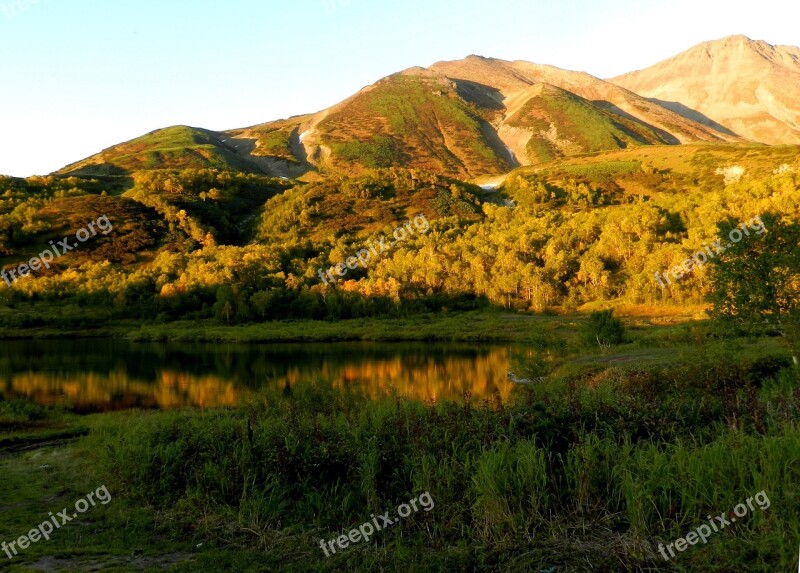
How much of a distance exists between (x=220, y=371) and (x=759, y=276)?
1567 inches

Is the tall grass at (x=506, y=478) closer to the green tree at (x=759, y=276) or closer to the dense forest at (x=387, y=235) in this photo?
the green tree at (x=759, y=276)

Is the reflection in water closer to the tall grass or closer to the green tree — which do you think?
the green tree

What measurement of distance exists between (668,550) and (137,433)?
11.8 m

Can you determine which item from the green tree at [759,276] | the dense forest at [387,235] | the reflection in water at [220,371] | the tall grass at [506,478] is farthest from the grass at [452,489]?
the dense forest at [387,235]

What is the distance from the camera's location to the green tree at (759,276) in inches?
782

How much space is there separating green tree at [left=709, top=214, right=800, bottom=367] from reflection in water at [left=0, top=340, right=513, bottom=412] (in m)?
9.28

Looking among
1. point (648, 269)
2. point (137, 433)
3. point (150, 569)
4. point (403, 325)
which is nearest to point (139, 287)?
point (403, 325)

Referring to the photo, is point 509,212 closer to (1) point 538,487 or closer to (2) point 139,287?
(2) point 139,287

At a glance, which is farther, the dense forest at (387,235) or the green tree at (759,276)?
the dense forest at (387,235)

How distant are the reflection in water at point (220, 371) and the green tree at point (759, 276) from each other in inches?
365

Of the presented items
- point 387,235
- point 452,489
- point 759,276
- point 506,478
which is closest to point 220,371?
point 759,276

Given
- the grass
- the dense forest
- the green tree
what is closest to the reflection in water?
the green tree

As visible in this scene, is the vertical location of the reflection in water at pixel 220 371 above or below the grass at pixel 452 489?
below

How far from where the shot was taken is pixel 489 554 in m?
7.23
